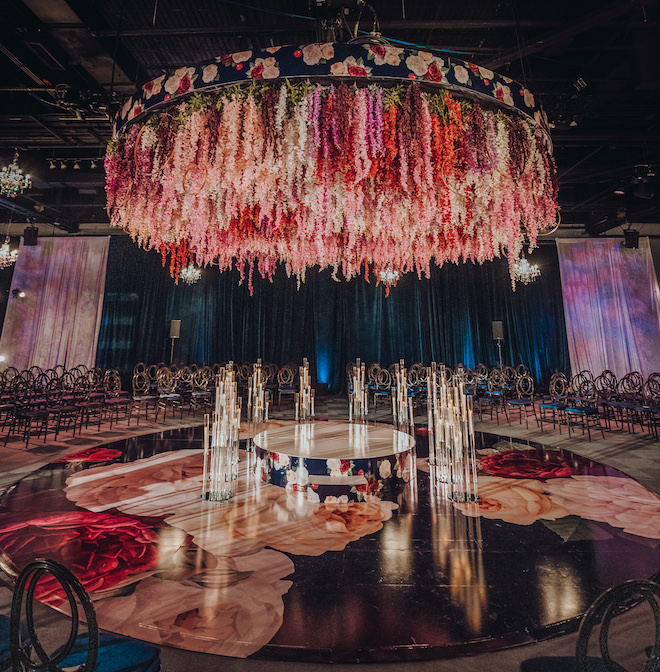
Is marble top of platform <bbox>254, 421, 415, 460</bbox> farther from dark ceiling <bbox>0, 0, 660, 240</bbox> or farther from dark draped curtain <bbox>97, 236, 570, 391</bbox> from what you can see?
dark draped curtain <bbox>97, 236, 570, 391</bbox>

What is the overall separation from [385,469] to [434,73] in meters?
3.11

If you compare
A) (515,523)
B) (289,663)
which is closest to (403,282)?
(515,523)

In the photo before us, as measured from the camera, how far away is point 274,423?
22.5 ft

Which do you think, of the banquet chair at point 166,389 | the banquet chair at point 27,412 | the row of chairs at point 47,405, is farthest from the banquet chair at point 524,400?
the banquet chair at point 27,412

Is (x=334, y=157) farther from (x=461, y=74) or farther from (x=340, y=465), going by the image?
(x=340, y=465)

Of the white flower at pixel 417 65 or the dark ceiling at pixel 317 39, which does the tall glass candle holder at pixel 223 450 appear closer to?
the white flower at pixel 417 65

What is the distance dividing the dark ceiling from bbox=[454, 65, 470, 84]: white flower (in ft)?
3.85

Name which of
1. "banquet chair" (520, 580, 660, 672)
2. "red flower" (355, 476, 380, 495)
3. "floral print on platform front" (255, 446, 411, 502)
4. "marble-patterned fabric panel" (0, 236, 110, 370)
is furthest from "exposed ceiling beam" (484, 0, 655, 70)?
"marble-patterned fabric panel" (0, 236, 110, 370)

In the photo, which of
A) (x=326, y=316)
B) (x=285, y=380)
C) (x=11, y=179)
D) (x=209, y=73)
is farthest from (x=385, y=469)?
(x=326, y=316)

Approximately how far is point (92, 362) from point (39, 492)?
825 cm

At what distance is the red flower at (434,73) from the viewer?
81.0 inches

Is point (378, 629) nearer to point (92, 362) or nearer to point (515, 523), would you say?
point (515, 523)

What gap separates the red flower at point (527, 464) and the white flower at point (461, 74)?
3679 mm

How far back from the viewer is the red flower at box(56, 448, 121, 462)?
15.2ft
